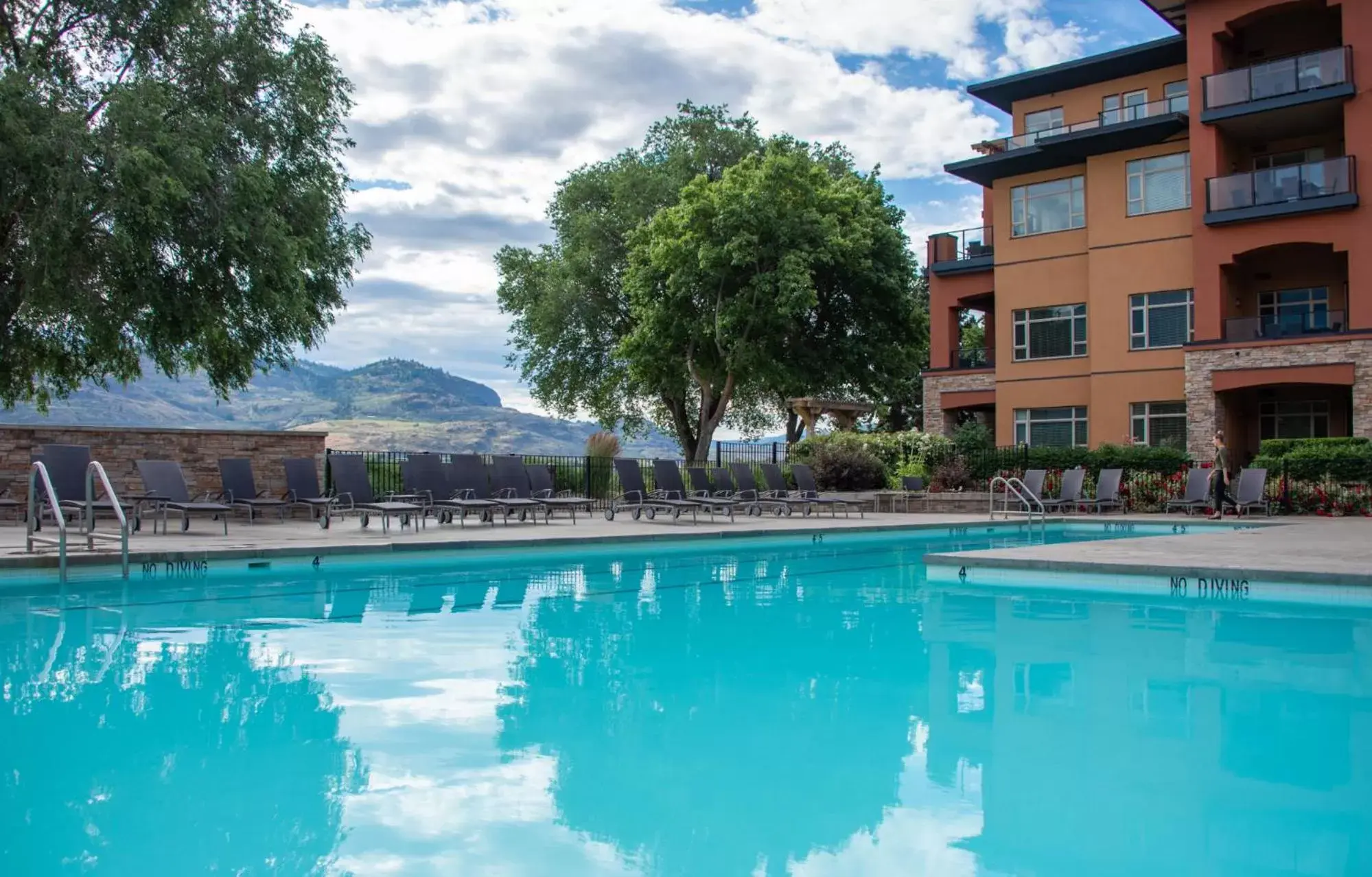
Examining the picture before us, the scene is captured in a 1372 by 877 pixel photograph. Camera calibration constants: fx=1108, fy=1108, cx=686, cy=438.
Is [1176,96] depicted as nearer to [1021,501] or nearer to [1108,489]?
[1108,489]

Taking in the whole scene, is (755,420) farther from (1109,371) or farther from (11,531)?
(11,531)

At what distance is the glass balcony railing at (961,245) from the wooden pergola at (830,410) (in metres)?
6.85

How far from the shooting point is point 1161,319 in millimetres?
28031

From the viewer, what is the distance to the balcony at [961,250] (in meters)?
32.6

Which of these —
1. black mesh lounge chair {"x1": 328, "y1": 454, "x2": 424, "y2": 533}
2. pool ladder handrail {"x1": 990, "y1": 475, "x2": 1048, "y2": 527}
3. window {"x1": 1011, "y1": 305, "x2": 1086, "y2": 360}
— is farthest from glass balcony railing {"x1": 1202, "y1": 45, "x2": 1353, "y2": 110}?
black mesh lounge chair {"x1": 328, "y1": 454, "x2": 424, "y2": 533}

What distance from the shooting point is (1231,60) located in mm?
27391

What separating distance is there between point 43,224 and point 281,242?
3.39 metres

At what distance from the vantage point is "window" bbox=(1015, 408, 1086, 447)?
2975 centimetres

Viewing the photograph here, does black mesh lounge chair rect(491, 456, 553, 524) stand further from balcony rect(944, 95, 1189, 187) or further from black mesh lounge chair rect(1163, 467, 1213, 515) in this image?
balcony rect(944, 95, 1189, 187)

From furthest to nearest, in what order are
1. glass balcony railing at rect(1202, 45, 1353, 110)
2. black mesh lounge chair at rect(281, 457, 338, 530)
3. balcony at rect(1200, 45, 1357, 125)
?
glass balcony railing at rect(1202, 45, 1353, 110)
balcony at rect(1200, 45, 1357, 125)
black mesh lounge chair at rect(281, 457, 338, 530)

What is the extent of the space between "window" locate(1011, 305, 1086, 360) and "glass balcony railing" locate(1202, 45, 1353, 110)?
20.4ft

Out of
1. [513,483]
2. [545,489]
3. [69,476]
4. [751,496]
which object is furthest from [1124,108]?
[69,476]

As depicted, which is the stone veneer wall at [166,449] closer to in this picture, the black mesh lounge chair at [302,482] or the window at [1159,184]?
the black mesh lounge chair at [302,482]

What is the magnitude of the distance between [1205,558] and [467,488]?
10.8 metres
